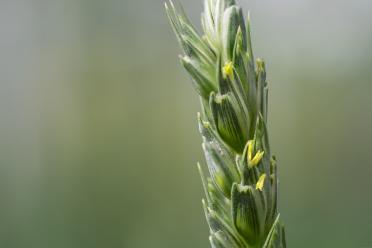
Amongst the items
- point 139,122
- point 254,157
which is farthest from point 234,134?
point 139,122

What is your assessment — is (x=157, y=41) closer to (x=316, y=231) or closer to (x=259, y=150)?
(x=316, y=231)

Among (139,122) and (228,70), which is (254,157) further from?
(139,122)

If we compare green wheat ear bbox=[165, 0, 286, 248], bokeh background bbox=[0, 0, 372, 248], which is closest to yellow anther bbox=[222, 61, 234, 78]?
green wheat ear bbox=[165, 0, 286, 248]

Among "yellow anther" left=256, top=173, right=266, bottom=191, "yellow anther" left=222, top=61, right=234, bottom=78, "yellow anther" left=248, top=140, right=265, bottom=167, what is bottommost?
"yellow anther" left=256, top=173, right=266, bottom=191

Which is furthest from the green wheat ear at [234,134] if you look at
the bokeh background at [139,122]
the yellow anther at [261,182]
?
the bokeh background at [139,122]

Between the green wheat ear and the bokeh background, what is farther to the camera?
the bokeh background

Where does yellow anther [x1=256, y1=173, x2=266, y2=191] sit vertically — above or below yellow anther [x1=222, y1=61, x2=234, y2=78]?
below

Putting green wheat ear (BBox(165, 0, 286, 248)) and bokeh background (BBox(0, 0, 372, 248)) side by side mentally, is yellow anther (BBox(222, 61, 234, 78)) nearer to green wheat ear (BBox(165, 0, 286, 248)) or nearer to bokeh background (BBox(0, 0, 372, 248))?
green wheat ear (BBox(165, 0, 286, 248))

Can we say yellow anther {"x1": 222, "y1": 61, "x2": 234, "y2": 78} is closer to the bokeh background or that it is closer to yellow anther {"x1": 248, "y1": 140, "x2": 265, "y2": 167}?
yellow anther {"x1": 248, "y1": 140, "x2": 265, "y2": 167}
